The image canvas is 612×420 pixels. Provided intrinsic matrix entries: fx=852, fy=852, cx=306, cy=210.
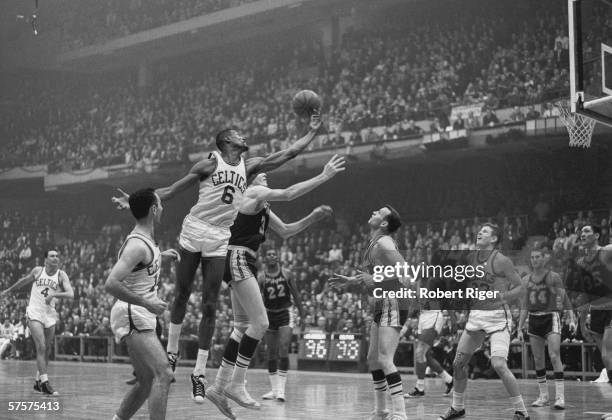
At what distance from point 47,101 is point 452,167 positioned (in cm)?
2321

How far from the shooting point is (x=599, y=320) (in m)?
10.9

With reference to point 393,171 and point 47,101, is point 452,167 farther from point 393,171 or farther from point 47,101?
point 47,101

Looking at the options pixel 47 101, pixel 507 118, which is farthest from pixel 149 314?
pixel 47 101

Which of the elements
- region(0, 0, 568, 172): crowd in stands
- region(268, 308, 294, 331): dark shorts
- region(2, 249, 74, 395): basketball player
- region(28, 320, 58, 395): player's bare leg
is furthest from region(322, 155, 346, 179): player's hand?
region(0, 0, 568, 172): crowd in stands

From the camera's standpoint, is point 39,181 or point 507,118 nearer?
point 507,118

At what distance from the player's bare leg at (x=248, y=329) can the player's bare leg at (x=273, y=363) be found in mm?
3003

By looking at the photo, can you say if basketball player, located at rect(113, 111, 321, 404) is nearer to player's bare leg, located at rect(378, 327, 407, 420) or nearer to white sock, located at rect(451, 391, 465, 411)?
player's bare leg, located at rect(378, 327, 407, 420)

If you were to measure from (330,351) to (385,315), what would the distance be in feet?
38.9

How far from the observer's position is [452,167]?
1127 inches

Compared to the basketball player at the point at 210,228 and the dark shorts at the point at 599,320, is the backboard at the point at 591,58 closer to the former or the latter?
the dark shorts at the point at 599,320

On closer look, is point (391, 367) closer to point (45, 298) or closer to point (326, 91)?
point (45, 298)

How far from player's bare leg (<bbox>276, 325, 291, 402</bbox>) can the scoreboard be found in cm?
706

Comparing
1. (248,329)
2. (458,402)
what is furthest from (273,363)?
(458,402)

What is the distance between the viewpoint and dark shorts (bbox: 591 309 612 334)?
10.6 meters
